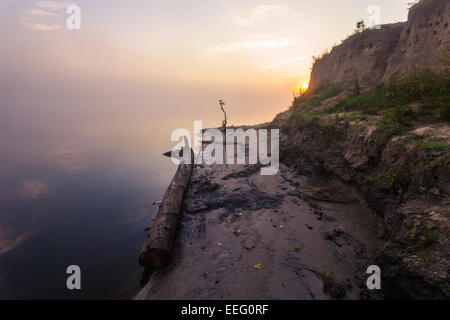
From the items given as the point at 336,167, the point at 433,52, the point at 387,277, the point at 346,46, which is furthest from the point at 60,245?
the point at 346,46

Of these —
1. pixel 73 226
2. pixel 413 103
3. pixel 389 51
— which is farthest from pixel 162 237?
pixel 389 51

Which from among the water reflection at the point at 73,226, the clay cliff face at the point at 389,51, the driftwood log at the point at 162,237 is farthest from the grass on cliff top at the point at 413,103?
the water reflection at the point at 73,226

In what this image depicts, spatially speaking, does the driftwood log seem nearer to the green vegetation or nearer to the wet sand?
the wet sand

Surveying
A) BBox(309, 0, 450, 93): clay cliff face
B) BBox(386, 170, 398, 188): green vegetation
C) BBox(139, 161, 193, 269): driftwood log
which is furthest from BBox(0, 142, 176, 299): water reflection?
BBox(309, 0, 450, 93): clay cliff face

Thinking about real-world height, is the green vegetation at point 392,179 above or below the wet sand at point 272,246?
above

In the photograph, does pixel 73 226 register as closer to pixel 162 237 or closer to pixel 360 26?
pixel 162 237

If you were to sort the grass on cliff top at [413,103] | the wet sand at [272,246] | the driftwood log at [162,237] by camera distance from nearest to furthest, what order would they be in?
the wet sand at [272,246] < the driftwood log at [162,237] < the grass on cliff top at [413,103]

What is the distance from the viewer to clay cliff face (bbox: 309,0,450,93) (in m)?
9.02

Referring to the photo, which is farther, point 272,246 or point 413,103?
point 413,103

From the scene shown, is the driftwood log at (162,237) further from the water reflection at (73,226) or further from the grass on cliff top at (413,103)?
the grass on cliff top at (413,103)

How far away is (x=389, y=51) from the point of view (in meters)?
13.3

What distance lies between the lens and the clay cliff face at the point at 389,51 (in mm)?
9016

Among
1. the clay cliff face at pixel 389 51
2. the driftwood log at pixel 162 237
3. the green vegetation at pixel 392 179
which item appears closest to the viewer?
the green vegetation at pixel 392 179

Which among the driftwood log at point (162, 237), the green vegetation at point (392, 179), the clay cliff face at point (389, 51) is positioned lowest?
the driftwood log at point (162, 237)
